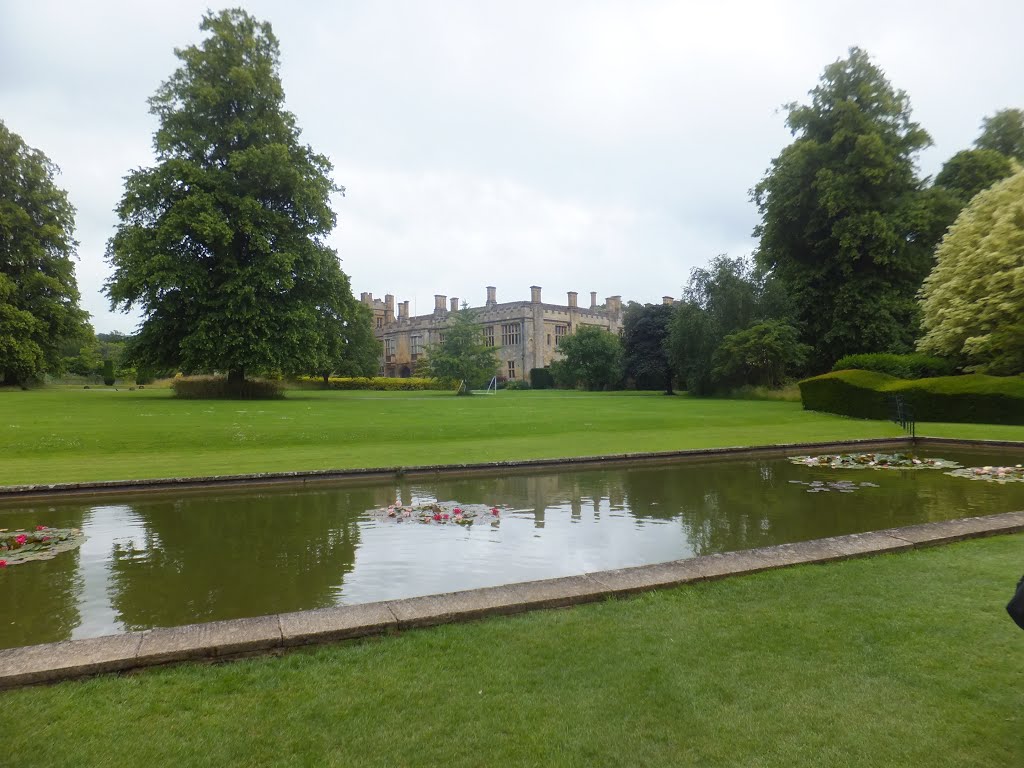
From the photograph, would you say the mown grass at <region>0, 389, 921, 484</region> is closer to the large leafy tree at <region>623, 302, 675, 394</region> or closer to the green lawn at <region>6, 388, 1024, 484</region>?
the green lawn at <region>6, 388, 1024, 484</region>

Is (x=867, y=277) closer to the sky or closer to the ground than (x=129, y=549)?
closer to the sky

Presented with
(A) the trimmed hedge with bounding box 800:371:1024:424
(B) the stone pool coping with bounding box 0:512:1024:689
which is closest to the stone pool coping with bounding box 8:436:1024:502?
(A) the trimmed hedge with bounding box 800:371:1024:424

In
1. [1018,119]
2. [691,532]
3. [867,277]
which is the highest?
[1018,119]

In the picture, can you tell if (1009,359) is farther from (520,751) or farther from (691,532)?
(520,751)

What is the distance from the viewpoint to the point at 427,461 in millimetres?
11945

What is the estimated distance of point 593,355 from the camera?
55.8 m

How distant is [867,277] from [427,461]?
28552mm

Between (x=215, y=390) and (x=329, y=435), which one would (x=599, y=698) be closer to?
(x=329, y=435)

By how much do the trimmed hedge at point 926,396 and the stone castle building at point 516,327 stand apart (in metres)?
40.0

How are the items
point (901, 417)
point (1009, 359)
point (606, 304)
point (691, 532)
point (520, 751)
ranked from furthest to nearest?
point (606, 304)
point (1009, 359)
point (901, 417)
point (691, 532)
point (520, 751)

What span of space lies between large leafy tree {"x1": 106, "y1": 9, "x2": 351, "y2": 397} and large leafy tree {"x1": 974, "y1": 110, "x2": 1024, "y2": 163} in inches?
1388

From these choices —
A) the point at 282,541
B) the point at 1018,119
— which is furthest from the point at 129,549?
the point at 1018,119

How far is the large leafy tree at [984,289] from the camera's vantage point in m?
21.7

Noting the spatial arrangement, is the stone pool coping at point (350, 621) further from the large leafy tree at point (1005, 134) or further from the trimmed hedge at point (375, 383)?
the trimmed hedge at point (375, 383)
